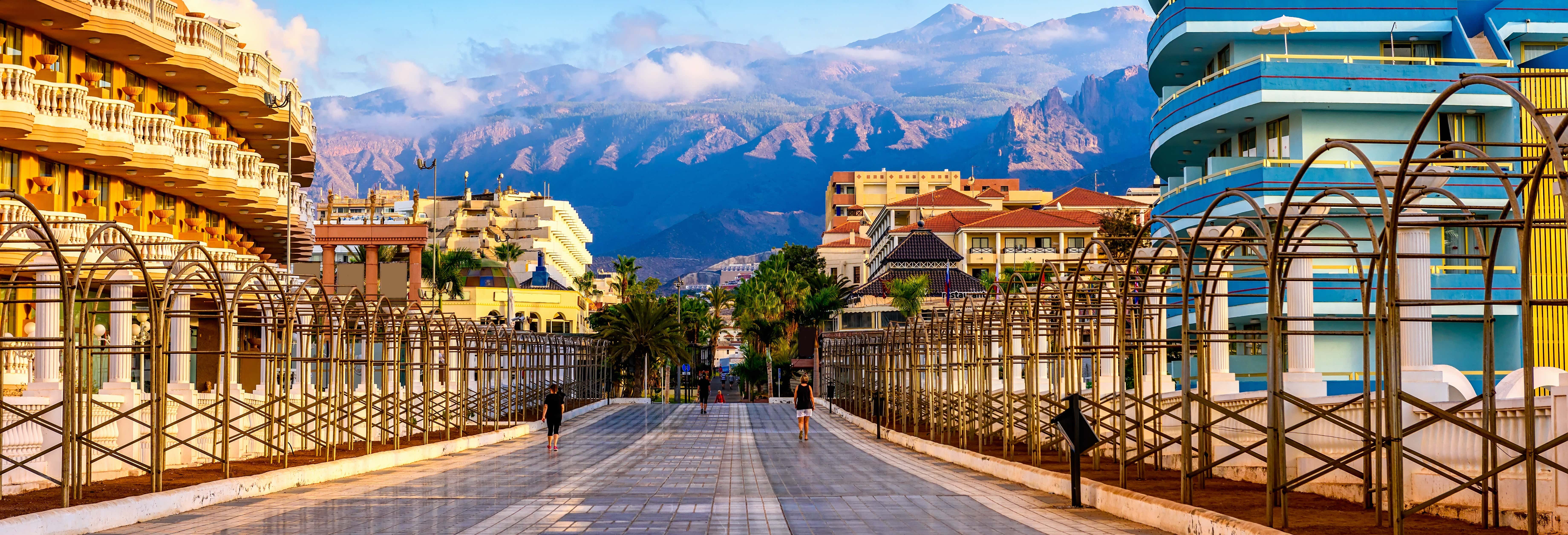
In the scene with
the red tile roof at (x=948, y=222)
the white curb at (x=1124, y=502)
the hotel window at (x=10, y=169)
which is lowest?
the white curb at (x=1124, y=502)

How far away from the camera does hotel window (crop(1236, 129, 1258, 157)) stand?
43.5 meters

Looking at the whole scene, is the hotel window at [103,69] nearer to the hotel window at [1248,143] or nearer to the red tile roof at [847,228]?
the hotel window at [1248,143]

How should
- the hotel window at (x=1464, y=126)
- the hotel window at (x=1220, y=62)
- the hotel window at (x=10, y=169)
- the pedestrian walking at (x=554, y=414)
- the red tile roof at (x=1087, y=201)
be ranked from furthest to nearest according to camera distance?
the red tile roof at (x=1087, y=201) < the hotel window at (x=1220, y=62) < the hotel window at (x=1464, y=126) < the hotel window at (x=10, y=169) < the pedestrian walking at (x=554, y=414)

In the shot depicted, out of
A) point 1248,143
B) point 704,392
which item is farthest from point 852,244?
point 1248,143

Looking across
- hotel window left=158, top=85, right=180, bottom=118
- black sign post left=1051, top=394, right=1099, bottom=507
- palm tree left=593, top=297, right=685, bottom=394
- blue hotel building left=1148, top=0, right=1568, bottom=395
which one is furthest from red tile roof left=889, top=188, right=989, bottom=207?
black sign post left=1051, top=394, right=1099, bottom=507

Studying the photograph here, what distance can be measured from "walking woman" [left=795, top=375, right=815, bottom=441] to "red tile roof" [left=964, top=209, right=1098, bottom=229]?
3002 inches

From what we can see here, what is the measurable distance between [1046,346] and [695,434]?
44.0ft

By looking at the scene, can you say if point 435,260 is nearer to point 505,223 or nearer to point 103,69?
point 103,69

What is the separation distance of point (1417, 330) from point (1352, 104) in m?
23.8

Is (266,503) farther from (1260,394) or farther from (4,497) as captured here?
(1260,394)

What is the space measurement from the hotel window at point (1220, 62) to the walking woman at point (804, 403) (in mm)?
16946

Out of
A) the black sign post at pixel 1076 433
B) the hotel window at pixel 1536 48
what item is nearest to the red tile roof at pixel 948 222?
the hotel window at pixel 1536 48

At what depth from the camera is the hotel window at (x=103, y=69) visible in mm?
35906

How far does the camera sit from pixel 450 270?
112688 millimetres
